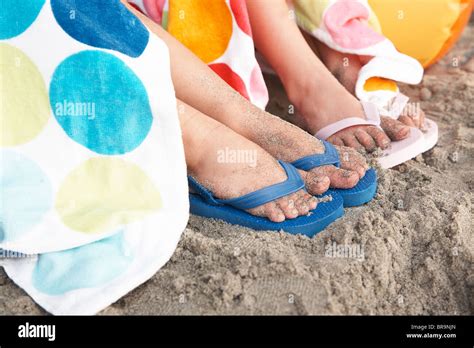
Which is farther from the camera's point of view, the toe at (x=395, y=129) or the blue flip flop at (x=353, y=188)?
the toe at (x=395, y=129)

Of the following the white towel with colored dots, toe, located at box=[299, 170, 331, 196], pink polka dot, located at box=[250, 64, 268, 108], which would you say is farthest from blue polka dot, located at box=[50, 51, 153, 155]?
pink polka dot, located at box=[250, 64, 268, 108]

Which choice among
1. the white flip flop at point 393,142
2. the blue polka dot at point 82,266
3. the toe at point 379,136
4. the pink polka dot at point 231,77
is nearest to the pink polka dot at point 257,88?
the pink polka dot at point 231,77

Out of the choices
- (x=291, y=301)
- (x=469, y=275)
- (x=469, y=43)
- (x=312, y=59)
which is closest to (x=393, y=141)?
(x=312, y=59)

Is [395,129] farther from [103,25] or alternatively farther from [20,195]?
[20,195]

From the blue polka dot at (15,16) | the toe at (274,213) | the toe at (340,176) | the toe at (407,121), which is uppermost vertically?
the blue polka dot at (15,16)

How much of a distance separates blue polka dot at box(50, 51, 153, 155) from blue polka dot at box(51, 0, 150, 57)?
32 millimetres

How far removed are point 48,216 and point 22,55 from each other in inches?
12.1

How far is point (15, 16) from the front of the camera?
4.13 feet

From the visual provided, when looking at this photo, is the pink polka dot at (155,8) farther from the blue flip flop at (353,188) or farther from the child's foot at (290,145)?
the blue flip flop at (353,188)

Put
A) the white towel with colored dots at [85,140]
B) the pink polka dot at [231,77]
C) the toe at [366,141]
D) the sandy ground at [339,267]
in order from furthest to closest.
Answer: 1. the pink polka dot at [231,77]
2. the toe at [366,141]
3. the white towel with colored dots at [85,140]
4. the sandy ground at [339,267]

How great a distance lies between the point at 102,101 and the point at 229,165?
27cm

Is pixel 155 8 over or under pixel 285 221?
over

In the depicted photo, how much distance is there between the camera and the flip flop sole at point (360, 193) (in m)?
1.32

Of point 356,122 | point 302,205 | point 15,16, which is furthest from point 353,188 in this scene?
point 15,16
